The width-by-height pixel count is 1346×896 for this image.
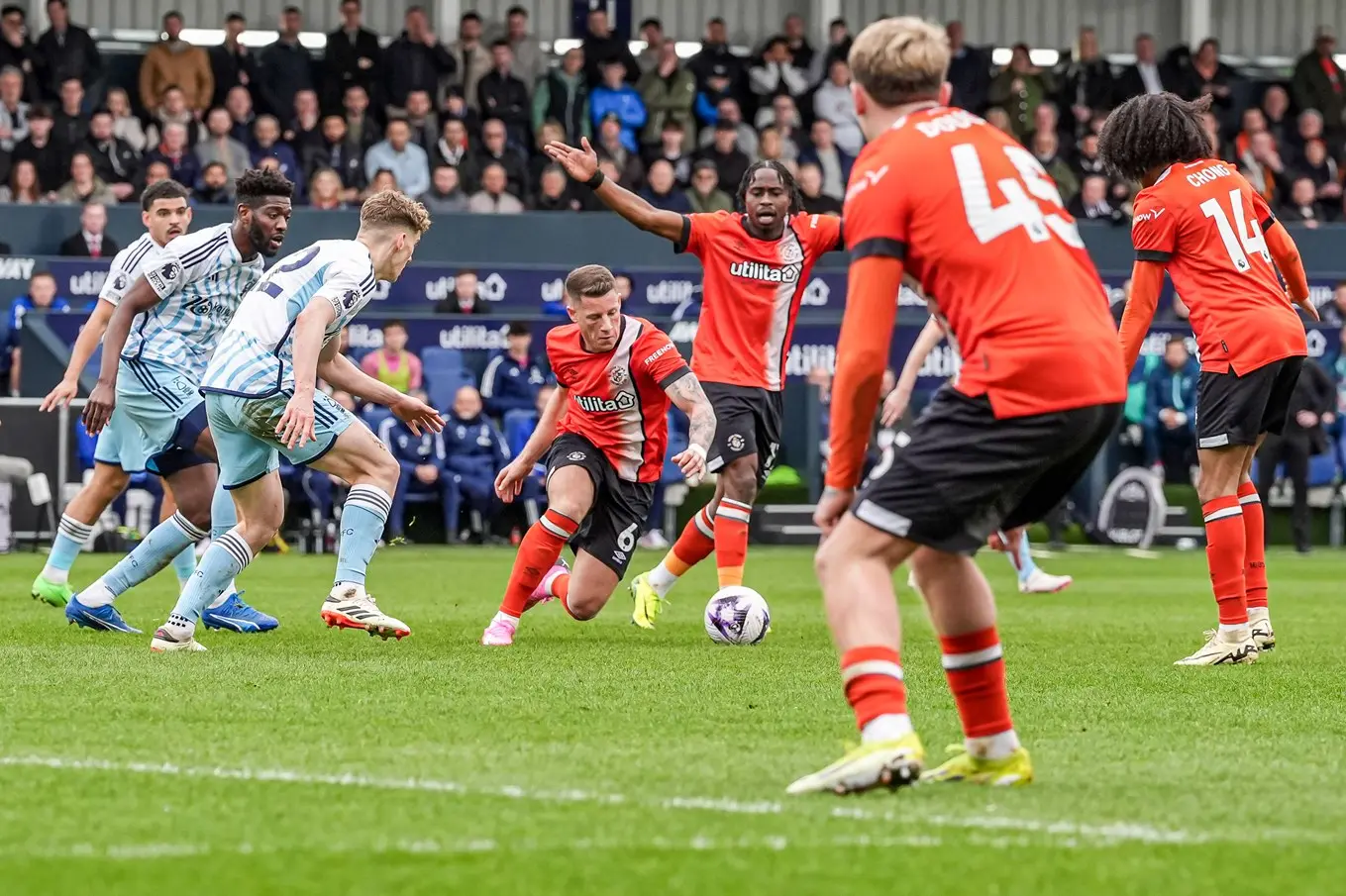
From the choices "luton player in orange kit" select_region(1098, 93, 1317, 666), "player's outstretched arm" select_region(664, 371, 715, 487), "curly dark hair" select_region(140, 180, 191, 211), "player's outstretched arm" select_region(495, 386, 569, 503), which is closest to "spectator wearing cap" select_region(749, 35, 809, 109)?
"curly dark hair" select_region(140, 180, 191, 211)

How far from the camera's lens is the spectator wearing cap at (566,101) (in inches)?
1000

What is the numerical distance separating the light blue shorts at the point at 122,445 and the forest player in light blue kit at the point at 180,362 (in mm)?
529

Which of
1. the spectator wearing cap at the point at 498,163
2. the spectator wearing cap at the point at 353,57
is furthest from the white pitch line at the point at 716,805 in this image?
the spectator wearing cap at the point at 353,57

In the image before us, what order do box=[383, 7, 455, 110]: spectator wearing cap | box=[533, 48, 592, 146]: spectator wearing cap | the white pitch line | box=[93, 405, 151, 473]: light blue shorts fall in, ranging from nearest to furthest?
the white pitch line → box=[93, 405, 151, 473]: light blue shorts → box=[383, 7, 455, 110]: spectator wearing cap → box=[533, 48, 592, 146]: spectator wearing cap

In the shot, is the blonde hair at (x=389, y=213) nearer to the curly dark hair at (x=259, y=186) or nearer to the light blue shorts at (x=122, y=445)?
the curly dark hair at (x=259, y=186)

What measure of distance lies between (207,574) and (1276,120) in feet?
74.2

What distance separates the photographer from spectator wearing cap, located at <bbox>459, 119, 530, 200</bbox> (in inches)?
932

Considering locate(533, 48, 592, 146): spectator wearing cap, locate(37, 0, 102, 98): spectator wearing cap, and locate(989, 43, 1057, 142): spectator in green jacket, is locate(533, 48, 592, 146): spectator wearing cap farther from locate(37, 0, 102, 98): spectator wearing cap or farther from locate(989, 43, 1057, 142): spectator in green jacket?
locate(989, 43, 1057, 142): spectator in green jacket

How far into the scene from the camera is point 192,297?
1021 centimetres

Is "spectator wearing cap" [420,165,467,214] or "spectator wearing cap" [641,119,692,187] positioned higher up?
"spectator wearing cap" [641,119,692,187]

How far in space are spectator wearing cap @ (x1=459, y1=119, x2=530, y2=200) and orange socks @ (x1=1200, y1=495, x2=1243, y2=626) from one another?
51.0 feet

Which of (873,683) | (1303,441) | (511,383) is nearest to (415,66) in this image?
(511,383)

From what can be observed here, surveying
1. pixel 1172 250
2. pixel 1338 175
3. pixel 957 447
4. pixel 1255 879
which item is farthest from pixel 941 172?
pixel 1338 175

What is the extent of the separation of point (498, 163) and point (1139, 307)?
1587cm
